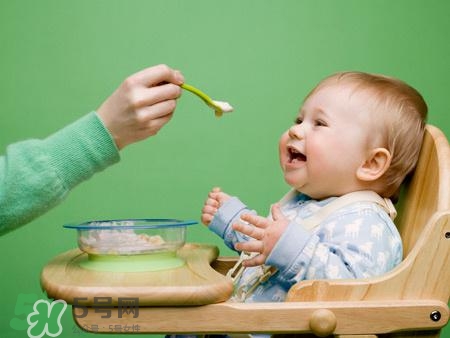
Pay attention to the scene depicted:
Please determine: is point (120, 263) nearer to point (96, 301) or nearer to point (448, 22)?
point (96, 301)

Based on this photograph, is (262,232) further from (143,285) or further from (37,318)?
(37,318)

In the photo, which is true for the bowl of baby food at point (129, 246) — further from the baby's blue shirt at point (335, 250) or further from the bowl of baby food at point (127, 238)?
the baby's blue shirt at point (335, 250)

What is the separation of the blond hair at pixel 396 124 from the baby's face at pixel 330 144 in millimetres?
16

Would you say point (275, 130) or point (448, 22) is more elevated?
point (448, 22)

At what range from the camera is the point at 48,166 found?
28.8 inches

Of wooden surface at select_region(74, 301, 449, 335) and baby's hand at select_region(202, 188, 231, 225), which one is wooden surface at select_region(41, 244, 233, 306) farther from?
baby's hand at select_region(202, 188, 231, 225)

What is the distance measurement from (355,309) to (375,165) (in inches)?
11.1

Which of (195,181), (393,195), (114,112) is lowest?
(195,181)

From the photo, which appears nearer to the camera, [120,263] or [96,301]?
[96,301]

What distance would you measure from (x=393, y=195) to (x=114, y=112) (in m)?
0.46

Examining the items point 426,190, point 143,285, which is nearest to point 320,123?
point 426,190

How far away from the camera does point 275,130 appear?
1445mm

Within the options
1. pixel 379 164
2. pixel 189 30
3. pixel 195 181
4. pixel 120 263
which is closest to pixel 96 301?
pixel 120 263

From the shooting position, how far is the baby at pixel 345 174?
808mm
